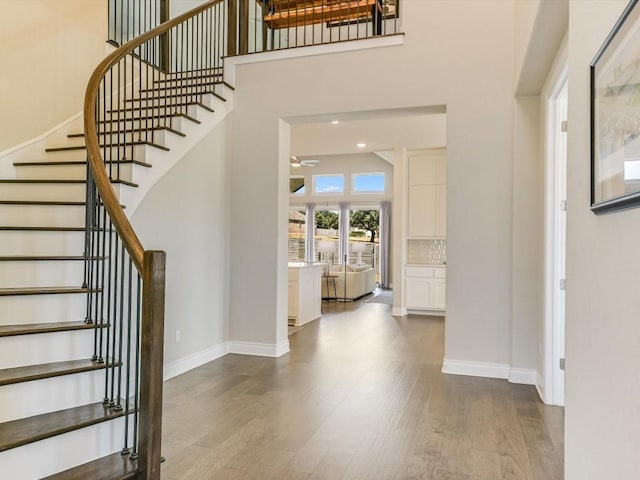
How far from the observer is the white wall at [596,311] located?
3.80 ft

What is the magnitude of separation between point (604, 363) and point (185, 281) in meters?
3.55

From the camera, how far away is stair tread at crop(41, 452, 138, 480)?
1978 millimetres

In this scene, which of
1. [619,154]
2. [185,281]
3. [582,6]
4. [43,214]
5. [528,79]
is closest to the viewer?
[619,154]

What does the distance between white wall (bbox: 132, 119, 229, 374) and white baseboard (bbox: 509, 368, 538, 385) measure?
2.91 m

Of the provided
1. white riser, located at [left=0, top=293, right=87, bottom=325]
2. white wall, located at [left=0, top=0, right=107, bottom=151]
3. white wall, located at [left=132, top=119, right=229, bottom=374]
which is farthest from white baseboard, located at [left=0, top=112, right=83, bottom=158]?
white riser, located at [left=0, top=293, right=87, bottom=325]

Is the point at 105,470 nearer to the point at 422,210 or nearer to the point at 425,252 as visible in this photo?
the point at 422,210

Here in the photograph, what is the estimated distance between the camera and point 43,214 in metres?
3.26

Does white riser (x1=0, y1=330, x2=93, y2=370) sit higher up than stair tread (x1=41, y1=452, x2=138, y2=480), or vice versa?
white riser (x1=0, y1=330, x2=93, y2=370)

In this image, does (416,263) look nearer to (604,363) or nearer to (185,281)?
(185,281)

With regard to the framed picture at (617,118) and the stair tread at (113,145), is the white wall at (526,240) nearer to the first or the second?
the framed picture at (617,118)

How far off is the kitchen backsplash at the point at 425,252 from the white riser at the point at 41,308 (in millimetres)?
6142

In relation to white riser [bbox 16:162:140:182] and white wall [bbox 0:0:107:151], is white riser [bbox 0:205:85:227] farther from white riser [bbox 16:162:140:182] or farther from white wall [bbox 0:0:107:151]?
white wall [bbox 0:0:107:151]

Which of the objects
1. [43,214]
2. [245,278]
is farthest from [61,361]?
[245,278]

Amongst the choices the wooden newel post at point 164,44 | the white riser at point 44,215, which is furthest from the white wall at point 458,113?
the white riser at point 44,215
